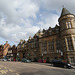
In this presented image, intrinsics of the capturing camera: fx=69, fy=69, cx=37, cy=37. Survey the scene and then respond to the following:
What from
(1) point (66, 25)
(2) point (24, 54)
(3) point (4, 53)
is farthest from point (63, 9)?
(3) point (4, 53)

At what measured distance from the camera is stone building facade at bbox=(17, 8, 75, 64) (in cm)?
2080

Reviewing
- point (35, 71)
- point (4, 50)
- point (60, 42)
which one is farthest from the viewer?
point (4, 50)

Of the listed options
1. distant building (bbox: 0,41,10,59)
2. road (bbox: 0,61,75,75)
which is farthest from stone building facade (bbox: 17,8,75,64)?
distant building (bbox: 0,41,10,59)

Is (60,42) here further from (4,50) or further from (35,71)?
(4,50)

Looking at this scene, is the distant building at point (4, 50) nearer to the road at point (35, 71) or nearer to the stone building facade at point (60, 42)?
the stone building facade at point (60, 42)

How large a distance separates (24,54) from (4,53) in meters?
24.6

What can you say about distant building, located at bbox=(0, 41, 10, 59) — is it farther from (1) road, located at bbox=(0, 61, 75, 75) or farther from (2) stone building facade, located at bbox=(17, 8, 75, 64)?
(1) road, located at bbox=(0, 61, 75, 75)

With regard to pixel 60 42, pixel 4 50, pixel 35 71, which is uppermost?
pixel 60 42

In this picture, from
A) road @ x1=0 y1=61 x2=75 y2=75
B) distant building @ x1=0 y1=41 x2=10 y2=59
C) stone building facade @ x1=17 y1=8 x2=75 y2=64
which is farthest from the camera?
distant building @ x1=0 y1=41 x2=10 y2=59

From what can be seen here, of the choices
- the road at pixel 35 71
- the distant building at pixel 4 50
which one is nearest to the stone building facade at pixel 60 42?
the road at pixel 35 71

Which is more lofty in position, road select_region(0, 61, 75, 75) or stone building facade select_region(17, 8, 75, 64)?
stone building facade select_region(17, 8, 75, 64)

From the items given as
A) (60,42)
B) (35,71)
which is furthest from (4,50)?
(35,71)

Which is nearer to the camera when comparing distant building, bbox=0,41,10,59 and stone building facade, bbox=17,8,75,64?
stone building facade, bbox=17,8,75,64

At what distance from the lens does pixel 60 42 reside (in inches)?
960
